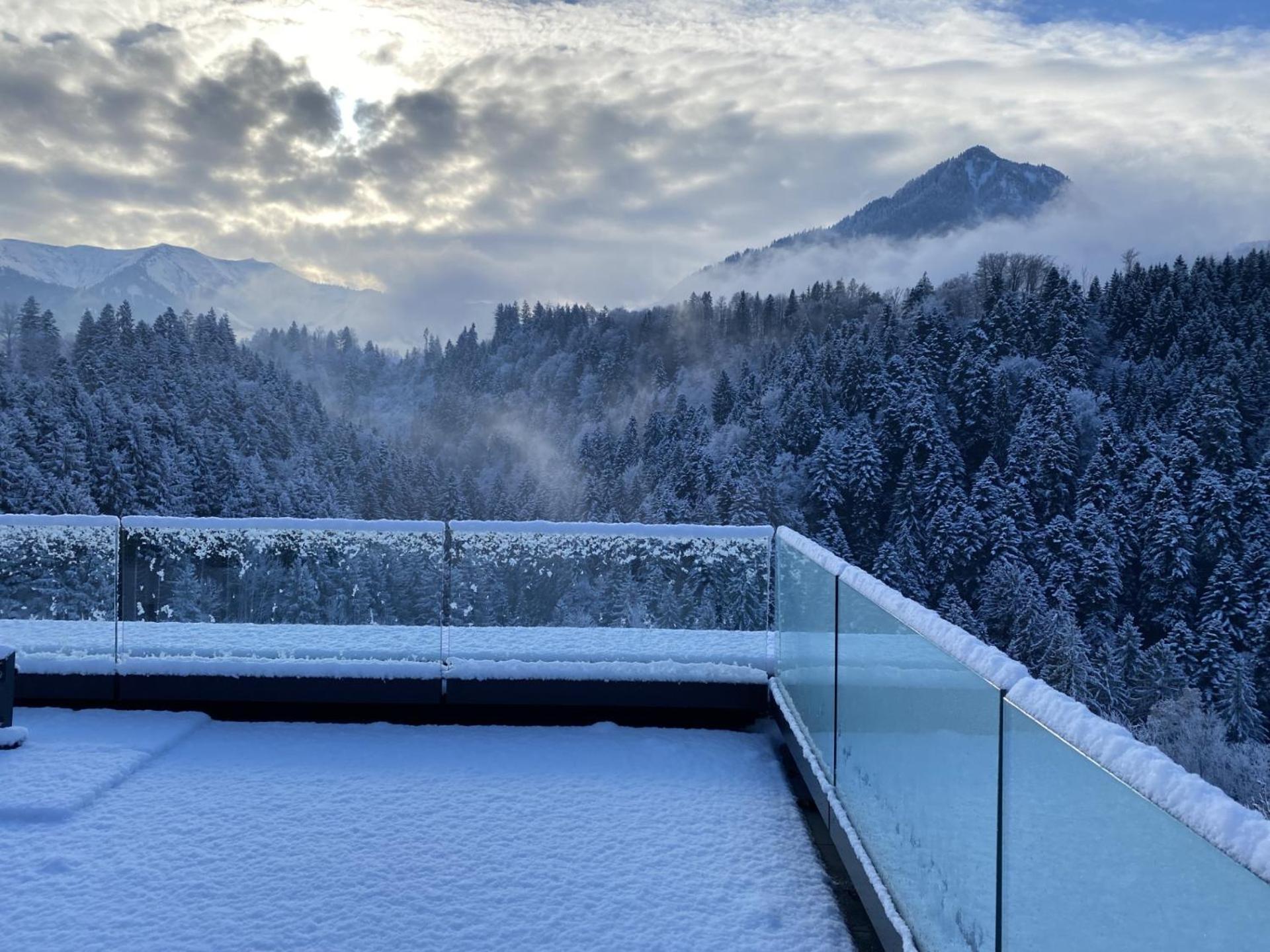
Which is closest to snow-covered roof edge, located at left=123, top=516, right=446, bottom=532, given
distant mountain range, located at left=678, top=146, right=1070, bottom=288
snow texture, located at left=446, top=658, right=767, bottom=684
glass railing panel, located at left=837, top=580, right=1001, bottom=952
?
snow texture, located at left=446, top=658, right=767, bottom=684

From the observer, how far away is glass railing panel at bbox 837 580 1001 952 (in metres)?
2.13

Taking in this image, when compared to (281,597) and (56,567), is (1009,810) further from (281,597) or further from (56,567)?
(56,567)

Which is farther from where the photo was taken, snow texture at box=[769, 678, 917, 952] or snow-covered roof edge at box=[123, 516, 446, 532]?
snow-covered roof edge at box=[123, 516, 446, 532]

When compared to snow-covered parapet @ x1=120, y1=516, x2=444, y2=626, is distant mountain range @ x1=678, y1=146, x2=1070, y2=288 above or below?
above

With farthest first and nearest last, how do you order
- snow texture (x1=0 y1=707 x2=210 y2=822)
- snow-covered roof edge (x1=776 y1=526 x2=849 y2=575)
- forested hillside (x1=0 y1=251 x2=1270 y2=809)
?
forested hillside (x1=0 y1=251 x2=1270 y2=809) → snow texture (x1=0 y1=707 x2=210 y2=822) → snow-covered roof edge (x1=776 y1=526 x2=849 y2=575)

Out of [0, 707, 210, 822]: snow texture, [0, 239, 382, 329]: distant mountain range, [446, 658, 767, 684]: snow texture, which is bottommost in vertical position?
[0, 707, 210, 822]: snow texture

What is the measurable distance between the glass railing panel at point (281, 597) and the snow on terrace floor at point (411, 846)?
1.53ft

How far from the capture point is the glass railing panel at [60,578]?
584 cm

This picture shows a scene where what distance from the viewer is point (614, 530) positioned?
6043 mm

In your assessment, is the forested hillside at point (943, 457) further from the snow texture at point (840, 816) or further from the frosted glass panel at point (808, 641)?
the snow texture at point (840, 816)

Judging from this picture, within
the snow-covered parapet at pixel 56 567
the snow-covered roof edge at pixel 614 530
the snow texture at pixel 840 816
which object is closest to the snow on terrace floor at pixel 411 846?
the snow texture at pixel 840 816

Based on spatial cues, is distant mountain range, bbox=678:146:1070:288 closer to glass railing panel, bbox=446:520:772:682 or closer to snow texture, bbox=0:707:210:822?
glass railing panel, bbox=446:520:772:682

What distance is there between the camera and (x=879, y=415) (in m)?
81.0

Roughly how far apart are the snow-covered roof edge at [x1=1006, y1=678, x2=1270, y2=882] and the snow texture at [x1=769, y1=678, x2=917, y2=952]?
4.20 ft
